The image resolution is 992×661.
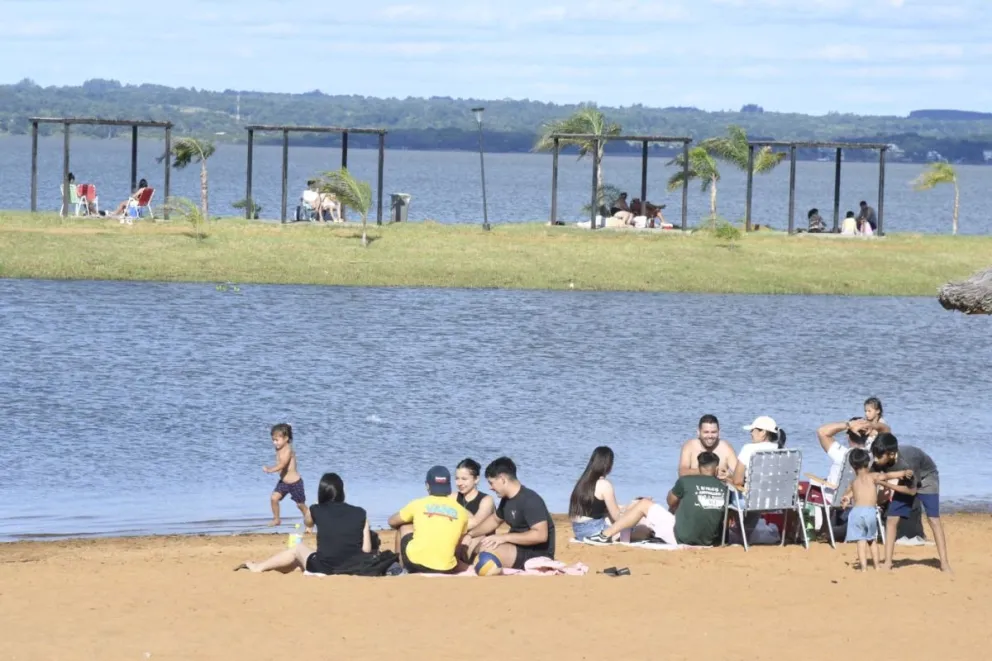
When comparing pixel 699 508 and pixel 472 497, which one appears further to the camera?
pixel 699 508

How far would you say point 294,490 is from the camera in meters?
14.7

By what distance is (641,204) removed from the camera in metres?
40.7

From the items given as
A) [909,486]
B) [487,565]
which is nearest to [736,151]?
[909,486]

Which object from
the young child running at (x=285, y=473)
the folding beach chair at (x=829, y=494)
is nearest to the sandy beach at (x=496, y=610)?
the folding beach chair at (x=829, y=494)

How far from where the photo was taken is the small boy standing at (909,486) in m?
12.5

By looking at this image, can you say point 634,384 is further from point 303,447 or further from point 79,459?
point 79,459

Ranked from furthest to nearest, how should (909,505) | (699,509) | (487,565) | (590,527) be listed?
(590,527), (699,509), (909,505), (487,565)

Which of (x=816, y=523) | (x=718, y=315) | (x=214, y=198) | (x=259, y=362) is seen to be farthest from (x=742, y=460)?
(x=214, y=198)

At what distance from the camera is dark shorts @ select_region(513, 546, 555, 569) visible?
40.0ft

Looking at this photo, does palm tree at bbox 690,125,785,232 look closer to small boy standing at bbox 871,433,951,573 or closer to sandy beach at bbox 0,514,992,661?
small boy standing at bbox 871,433,951,573

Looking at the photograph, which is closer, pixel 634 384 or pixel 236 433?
pixel 236 433

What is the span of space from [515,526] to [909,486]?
3033 millimetres

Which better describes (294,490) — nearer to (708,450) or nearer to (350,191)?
(708,450)

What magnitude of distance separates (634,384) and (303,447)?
7.20 meters
